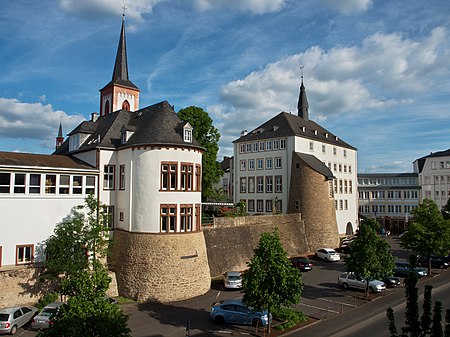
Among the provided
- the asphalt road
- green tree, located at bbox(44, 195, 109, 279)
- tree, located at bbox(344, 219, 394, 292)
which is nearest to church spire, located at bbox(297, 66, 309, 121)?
the asphalt road

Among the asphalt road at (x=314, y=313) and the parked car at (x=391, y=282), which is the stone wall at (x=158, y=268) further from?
the parked car at (x=391, y=282)

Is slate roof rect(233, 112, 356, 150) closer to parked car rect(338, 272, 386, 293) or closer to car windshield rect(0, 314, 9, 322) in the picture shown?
parked car rect(338, 272, 386, 293)

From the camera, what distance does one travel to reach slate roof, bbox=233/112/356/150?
48.6 metres

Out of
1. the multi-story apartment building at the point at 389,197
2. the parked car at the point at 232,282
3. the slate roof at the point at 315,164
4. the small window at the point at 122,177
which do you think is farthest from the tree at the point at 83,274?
the multi-story apartment building at the point at 389,197

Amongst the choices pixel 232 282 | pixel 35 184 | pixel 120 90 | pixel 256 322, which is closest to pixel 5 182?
pixel 35 184

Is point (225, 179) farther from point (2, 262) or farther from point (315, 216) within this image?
point (2, 262)

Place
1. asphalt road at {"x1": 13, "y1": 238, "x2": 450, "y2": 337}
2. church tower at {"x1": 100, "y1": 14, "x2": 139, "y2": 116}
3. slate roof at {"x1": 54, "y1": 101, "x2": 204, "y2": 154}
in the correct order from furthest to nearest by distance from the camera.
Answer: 1. church tower at {"x1": 100, "y1": 14, "x2": 139, "y2": 116}
2. slate roof at {"x1": 54, "y1": 101, "x2": 204, "y2": 154}
3. asphalt road at {"x1": 13, "y1": 238, "x2": 450, "y2": 337}

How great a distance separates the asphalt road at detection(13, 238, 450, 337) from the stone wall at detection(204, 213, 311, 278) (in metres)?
3.48

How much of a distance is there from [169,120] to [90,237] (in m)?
10.4

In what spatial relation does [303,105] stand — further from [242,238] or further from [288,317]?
[288,317]

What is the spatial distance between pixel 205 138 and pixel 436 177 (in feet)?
156

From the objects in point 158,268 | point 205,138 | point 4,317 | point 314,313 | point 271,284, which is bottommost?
point 314,313

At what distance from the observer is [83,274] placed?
13.3 m

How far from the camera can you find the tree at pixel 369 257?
2603cm
